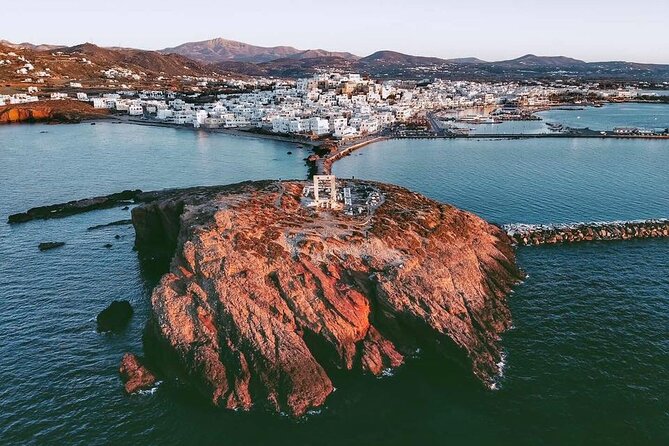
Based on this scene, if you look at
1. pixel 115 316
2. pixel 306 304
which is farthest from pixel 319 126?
pixel 306 304

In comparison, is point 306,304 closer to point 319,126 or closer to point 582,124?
point 319,126

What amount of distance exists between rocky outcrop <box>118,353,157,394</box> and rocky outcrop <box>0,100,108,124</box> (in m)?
168

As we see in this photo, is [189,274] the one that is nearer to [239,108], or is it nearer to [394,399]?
[394,399]

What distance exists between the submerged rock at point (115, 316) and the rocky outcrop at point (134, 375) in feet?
21.0

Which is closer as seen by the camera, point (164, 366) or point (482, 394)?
point (482, 394)

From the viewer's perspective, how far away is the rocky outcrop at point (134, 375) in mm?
34875

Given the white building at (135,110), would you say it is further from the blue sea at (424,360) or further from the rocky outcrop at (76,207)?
the rocky outcrop at (76,207)

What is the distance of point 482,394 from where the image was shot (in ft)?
111

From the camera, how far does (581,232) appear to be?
63.2m

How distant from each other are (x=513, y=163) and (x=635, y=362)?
264ft

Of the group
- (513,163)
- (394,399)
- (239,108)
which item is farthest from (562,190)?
(239,108)

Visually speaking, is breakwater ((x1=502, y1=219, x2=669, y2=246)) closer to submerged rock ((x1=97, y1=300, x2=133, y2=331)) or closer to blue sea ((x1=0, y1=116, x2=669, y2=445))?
blue sea ((x1=0, y1=116, x2=669, y2=445))

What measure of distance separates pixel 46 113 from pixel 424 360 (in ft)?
620

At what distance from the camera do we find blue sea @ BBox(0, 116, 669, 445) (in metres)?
31.0
